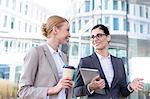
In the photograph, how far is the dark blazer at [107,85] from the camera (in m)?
1.45

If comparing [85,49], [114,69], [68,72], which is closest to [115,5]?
[85,49]

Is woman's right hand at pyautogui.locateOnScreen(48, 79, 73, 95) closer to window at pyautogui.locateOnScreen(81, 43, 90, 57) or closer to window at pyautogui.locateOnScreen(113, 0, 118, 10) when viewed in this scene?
window at pyautogui.locateOnScreen(81, 43, 90, 57)

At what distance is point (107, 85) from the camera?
1452 millimetres

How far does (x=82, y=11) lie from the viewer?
3.33 metres

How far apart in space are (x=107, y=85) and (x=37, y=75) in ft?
1.66

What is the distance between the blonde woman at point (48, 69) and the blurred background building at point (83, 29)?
5.55ft

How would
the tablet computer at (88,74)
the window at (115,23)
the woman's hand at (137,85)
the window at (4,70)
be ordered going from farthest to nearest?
the window at (115,23) → the window at (4,70) → the woman's hand at (137,85) → the tablet computer at (88,74)

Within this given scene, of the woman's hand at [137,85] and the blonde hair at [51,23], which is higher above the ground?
the blonde hair at [51,23]

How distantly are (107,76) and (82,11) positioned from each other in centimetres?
198

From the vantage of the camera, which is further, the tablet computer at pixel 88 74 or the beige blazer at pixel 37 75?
the tablet computer at pixel 88 74

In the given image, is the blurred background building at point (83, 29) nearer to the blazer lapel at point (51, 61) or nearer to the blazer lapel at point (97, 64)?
the blazer lapel at point (97, 64)

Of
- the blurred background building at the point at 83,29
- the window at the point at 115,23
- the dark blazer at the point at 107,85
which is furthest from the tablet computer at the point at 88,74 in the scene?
the window at the point at 115,23

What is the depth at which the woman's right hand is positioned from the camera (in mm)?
1061

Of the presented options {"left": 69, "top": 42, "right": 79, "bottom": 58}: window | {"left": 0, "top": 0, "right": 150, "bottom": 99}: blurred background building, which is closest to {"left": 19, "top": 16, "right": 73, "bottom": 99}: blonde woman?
{"left": 0, "top": 0, "right": 150, "bottom": 99}: blurred background building
